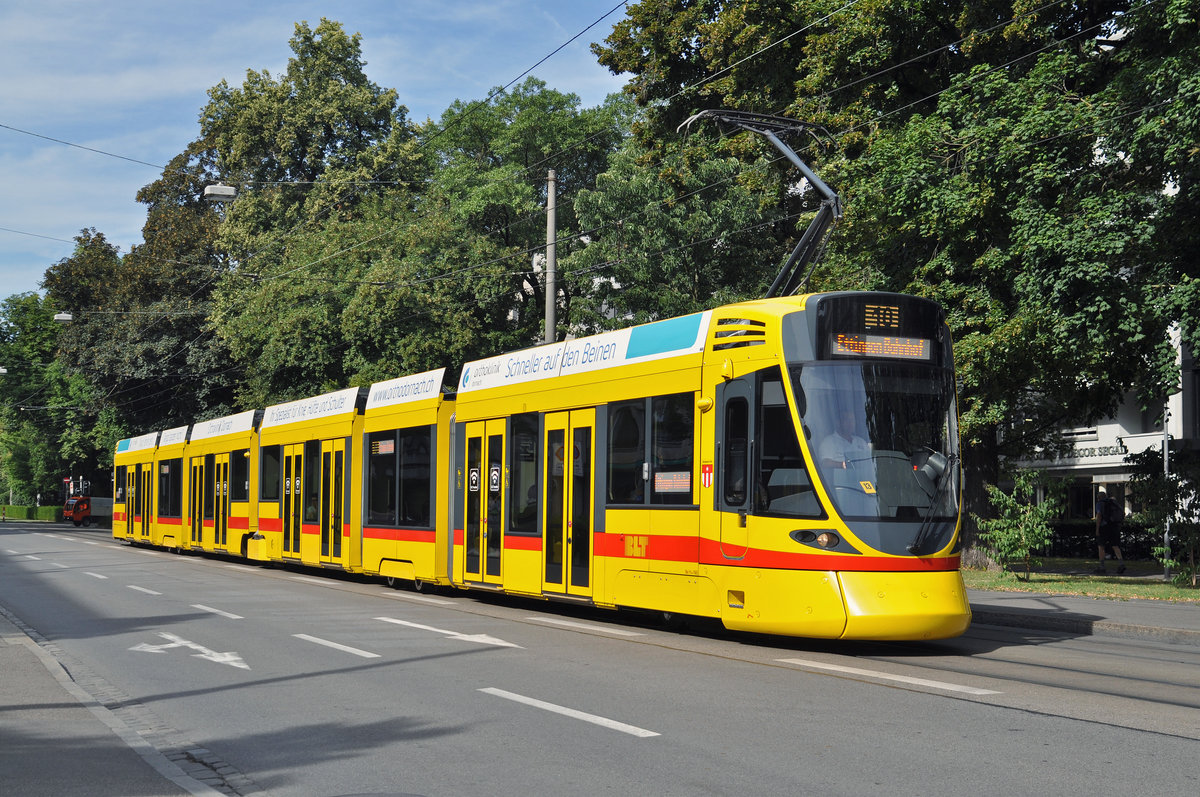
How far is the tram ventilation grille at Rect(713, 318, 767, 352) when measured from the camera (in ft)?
39.3

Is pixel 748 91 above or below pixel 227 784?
above

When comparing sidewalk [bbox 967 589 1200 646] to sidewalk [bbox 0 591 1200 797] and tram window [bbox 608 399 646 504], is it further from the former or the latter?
tram window [bbox 608 399 646 504]

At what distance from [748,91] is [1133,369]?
35.1 ft

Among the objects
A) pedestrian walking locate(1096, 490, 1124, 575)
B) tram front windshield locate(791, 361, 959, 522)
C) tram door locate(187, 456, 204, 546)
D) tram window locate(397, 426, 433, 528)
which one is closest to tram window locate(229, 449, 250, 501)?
tram door locate(187, 456, 204, 546)

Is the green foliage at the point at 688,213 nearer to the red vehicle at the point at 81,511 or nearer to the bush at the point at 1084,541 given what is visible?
the red vehicle at the point at 81,511

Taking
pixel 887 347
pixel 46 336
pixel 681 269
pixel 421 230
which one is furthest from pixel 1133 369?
pixel 46 336

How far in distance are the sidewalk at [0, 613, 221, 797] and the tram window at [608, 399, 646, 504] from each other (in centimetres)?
609

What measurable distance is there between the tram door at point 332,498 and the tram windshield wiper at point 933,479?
44.7ft

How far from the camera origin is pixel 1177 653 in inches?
504

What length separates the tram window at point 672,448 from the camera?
12719 mm

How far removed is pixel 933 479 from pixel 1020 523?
425 inches

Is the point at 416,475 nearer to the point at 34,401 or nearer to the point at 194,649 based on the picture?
the point at 194,649

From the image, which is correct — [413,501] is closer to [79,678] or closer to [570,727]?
[79,678]

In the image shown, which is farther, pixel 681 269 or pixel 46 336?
pixel 46 336
